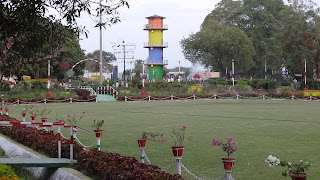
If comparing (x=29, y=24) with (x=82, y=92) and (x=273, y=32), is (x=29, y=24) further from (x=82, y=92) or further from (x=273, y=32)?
(x=273, y=32)

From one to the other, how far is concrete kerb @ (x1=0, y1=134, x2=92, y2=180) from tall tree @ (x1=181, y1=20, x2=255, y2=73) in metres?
67.3

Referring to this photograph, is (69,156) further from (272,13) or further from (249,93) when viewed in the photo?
(272,13)

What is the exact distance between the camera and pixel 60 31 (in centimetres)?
998

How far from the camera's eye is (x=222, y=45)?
8194 cm

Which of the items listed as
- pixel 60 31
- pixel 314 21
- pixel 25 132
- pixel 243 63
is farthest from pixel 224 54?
pixel 60 31

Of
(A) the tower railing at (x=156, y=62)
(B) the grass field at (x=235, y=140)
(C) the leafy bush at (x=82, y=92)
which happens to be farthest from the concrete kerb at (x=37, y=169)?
(A) the tower railing at (x=156, y=62)

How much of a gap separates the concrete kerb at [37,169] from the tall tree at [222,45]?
2648 inches

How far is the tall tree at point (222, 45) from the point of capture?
8150cm

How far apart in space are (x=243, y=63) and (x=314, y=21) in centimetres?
2185

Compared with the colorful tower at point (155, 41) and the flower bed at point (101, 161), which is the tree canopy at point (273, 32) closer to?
the colorful tower at point (155, 41)

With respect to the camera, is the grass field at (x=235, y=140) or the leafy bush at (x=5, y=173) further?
the grass field at (x=235, y=140)

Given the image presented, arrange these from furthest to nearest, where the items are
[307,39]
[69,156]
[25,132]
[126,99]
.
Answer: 1. [307,39]
2. [126,99]
3. [25,132]
4. [69,156]

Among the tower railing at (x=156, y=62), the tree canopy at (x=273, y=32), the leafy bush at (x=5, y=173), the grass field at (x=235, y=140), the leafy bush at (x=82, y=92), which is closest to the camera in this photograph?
the leafy bush at (x=5, y=173)

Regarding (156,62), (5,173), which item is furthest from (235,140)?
(156,62)
